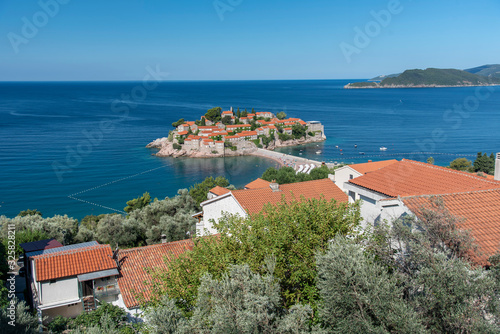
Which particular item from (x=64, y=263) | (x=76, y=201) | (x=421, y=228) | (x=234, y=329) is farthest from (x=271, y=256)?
(x=76, y=201)

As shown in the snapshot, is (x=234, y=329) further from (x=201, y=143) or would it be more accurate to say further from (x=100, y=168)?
(x=201, y=143)

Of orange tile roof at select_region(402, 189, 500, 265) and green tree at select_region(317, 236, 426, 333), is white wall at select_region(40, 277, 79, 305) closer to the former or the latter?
green tree at select_region(317, 236, 426, 333)

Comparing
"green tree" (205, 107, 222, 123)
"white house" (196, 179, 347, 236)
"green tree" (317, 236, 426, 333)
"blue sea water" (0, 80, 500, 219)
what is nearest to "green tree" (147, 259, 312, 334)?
"green tree" (317, 236, 426, 333)

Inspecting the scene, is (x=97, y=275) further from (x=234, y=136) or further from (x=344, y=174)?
(x=234, y=136)

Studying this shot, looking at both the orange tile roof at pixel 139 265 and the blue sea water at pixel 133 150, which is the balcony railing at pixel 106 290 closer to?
the orange tile roof at pixel 139 265

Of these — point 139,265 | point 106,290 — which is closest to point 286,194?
point 139,265

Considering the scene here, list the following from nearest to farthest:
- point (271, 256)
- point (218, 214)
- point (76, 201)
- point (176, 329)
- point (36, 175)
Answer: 1. point (176, 329)
2. point (271, 256)
3. point (218, 214)
4. point (76, 201)
5. point (36, 175)
